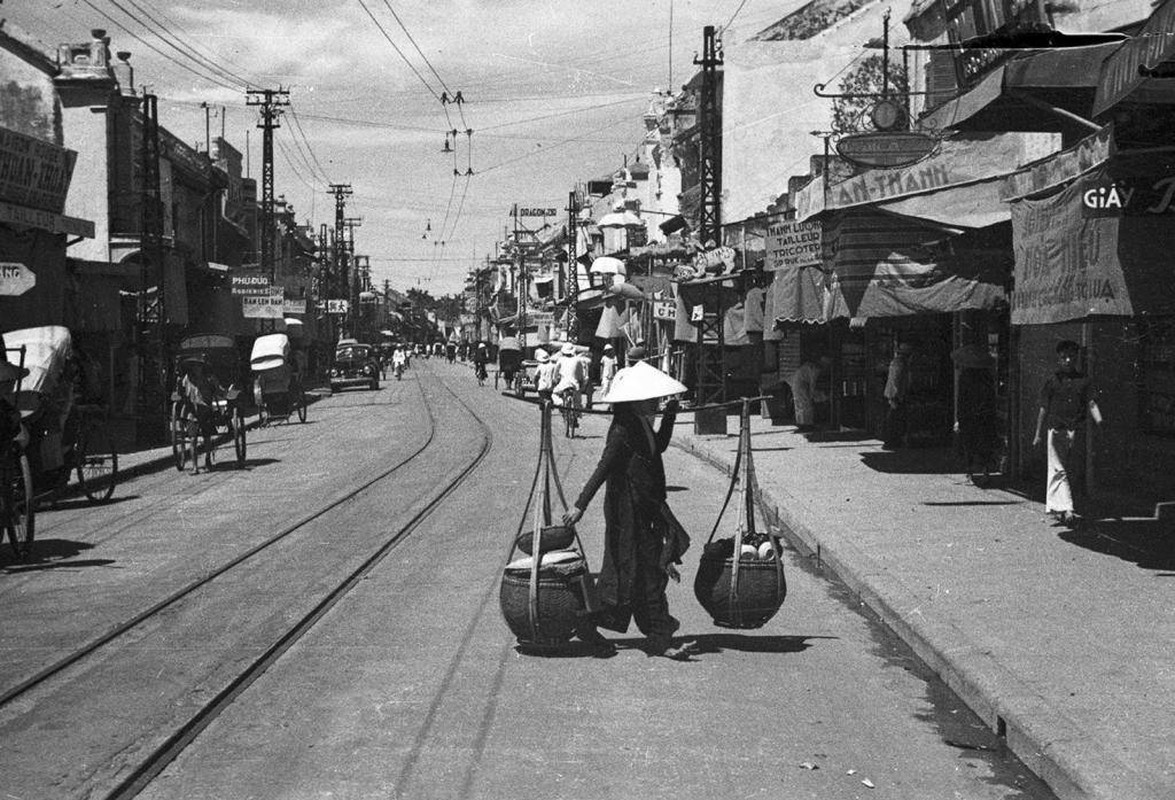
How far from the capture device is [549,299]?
106 m

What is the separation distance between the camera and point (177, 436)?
76.0 feet

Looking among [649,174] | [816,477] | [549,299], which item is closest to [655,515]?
[816,477]

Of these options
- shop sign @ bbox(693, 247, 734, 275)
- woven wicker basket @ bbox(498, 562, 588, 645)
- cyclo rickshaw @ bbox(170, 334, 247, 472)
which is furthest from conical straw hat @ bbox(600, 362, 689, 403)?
shop sign @ bbox(693, 247, 734, 275)

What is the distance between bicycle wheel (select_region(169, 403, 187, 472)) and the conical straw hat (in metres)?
15.5

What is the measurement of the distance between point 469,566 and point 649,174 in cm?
5949

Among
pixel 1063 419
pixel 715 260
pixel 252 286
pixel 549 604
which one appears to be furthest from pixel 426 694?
pixel 252 286

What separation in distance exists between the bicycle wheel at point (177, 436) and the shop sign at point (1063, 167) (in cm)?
1378

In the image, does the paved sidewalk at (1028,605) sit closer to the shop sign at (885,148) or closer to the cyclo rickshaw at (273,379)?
the shop sign at (885,148)

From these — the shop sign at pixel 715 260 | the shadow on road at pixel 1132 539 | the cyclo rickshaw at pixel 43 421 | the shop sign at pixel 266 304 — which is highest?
the shop sign at pixel 715 260

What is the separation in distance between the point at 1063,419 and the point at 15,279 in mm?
16221

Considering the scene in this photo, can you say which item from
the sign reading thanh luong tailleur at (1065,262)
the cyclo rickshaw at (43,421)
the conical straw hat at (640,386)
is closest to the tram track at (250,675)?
the conical straw hat at (640,386)

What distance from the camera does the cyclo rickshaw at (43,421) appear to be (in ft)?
40.8

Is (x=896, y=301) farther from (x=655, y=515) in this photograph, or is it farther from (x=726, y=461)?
(x=655, y=515)

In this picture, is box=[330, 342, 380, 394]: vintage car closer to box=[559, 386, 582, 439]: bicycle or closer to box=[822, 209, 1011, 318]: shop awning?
box=[559, 386, 582, 439]: bicycle
